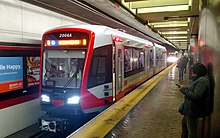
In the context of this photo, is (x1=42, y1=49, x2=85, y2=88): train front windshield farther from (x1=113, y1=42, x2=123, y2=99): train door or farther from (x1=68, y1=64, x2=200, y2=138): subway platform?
(x1=113, y1=42, x2=123, y2=99): train door

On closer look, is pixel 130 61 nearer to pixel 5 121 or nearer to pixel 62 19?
pixel 62 19

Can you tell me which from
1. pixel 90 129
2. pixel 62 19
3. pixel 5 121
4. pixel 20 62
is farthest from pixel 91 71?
pixel 62 19

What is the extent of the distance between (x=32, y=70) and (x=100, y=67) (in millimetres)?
2505

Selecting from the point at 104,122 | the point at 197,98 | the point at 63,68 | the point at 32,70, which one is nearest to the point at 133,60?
the point at 32,70

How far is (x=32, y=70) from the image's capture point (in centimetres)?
724

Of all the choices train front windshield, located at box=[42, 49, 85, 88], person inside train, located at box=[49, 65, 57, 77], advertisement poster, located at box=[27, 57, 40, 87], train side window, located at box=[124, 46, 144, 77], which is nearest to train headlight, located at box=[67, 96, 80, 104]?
train front windshield, located at box=[42, 49, 85, 88]

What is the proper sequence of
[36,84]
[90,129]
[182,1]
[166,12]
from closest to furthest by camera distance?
[90,129], [36,84], [182,1], [166,12]

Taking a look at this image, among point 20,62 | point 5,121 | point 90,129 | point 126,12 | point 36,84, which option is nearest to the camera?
point 90,129

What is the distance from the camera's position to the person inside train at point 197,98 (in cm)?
311

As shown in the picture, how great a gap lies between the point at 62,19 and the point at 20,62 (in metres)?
3.28

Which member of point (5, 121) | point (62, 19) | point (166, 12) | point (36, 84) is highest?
point (166, 12)

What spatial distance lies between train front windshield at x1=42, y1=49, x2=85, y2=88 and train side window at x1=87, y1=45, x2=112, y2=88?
0.96 ft

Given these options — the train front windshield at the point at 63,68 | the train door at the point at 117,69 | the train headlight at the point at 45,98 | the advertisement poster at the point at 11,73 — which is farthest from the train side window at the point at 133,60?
the advertisement poster at the point at 11,73

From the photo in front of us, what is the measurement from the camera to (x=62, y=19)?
365 inches
